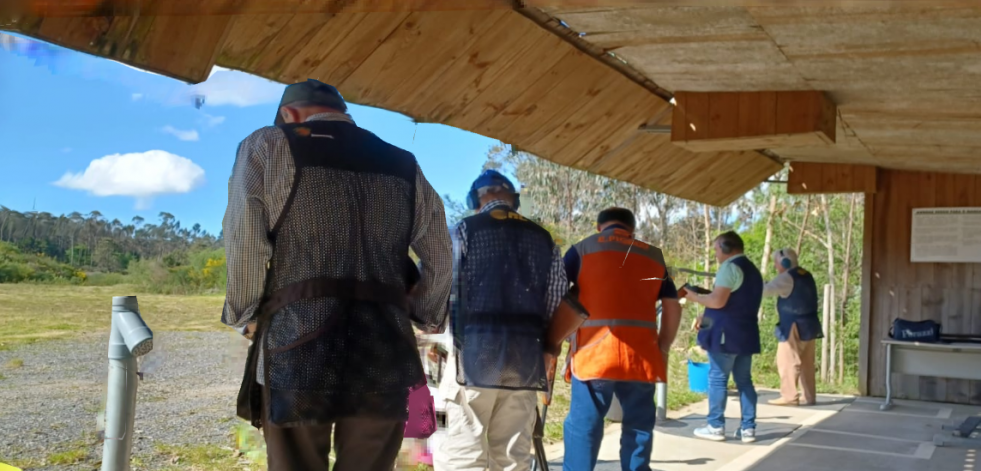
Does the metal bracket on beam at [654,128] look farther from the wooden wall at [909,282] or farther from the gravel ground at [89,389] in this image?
the wooden wall at [909,282]

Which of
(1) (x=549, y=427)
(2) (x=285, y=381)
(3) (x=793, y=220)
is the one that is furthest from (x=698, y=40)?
(3) (x=793, y=220)

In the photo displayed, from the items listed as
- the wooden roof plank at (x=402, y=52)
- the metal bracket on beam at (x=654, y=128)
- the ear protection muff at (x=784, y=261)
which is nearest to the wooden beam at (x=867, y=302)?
the ear protection muff at (x=784, y=261)

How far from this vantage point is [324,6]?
220 centimetres

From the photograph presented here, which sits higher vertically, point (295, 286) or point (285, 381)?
point (295, 286)

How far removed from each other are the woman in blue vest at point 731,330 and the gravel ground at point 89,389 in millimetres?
3630

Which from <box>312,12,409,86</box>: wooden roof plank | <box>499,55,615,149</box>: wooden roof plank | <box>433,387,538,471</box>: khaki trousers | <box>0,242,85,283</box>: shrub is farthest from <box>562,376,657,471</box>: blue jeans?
<box>0,242,85,283</box>: shrub

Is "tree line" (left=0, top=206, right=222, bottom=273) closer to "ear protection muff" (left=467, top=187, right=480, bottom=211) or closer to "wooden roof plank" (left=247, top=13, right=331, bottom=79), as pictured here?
"wooden roof plank" (left=247, top=13, right=331, bottom=79)

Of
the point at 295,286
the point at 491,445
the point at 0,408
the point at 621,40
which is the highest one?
the point at 621,40

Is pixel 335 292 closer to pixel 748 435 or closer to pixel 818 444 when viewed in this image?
pixel 748 435

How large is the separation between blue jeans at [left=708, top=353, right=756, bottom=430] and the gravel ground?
12.1 ft

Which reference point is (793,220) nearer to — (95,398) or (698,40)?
(698,40)

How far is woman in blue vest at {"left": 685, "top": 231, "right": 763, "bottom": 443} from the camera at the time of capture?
5.79 metres

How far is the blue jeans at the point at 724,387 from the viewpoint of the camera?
19.2ft

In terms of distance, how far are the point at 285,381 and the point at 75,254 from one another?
26.9 inches
